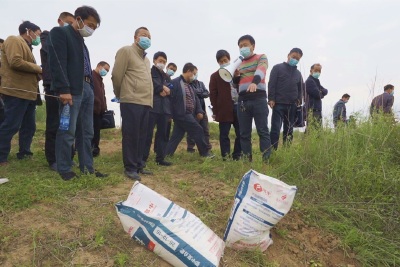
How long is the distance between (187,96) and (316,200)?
8.98 feet

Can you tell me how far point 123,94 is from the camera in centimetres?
310

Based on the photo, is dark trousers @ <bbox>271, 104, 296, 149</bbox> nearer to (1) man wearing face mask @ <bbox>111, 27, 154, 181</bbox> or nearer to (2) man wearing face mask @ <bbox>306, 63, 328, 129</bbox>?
(2) man wearing face mask @ <bbox>306, 63, 328, 129</bbox>

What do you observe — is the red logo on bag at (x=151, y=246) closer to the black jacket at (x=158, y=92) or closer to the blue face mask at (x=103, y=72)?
the black jacket at (x=158, y=92)

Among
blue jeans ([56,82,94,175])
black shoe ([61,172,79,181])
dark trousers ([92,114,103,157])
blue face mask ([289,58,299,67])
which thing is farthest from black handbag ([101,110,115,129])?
blue face mask ([289,58,299,67])

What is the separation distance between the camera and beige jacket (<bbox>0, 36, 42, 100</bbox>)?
10.5ft

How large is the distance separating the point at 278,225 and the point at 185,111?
2579 mm

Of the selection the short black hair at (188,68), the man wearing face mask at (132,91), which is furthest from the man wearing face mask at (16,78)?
the short black hair at (188,68)

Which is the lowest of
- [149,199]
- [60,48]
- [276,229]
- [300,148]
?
[276,229]

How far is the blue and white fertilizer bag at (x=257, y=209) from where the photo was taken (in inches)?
71.1

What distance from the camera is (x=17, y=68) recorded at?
10.7 feet

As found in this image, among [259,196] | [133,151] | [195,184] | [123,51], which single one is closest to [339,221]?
[259,196]

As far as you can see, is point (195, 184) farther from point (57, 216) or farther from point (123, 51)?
point (123, 51)

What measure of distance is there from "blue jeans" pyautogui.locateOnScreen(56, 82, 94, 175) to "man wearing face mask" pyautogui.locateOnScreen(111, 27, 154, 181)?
38 cm

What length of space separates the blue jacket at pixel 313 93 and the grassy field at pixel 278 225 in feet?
5.92
